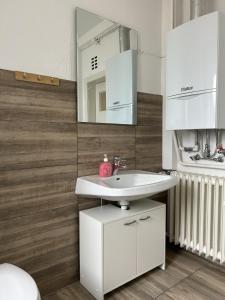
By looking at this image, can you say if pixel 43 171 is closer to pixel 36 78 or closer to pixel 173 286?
pixel 36 78

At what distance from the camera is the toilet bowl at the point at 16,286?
3.11ft

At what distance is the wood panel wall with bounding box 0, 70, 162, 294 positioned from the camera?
1.42m

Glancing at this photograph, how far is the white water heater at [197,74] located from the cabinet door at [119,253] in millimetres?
905

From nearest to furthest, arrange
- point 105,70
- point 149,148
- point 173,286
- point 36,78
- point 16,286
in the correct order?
point 16,286
point 36,78
point 173,286
point 105,70
point 149,148

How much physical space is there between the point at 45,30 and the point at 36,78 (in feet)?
1.07

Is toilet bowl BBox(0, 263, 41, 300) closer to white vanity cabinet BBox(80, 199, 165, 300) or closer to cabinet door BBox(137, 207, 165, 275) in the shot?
white vanity cabinet BBox(80, 199, 165, 300)

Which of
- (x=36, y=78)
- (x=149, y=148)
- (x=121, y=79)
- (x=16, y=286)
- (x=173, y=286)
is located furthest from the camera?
(x=149, y=148)

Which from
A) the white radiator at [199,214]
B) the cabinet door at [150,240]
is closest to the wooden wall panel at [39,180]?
the cabinet door at [150,240]

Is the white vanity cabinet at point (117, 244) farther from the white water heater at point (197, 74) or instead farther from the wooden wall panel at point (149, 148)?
the white water heater at point (197, 74)

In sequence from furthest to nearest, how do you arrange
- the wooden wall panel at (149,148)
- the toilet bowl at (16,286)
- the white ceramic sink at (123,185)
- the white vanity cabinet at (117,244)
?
the wooden wall panel at (149,148) → the white vanity cabinet at (117,244) → the white ceramic sink at (123,185) → the toilet bowl at (16,286)

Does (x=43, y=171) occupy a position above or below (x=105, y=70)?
below

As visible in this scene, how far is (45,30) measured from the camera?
1.52 metres

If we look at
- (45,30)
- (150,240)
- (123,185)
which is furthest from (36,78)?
(150,240)

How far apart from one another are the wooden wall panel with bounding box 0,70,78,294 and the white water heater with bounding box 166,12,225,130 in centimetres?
84
